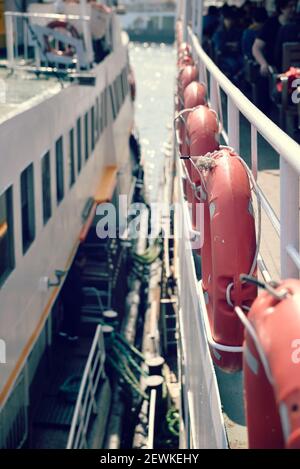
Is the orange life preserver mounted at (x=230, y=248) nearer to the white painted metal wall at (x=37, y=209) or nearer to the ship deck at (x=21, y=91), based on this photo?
the white painted metal wall at (x=37, y=209)

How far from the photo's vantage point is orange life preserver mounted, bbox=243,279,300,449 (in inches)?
68.0

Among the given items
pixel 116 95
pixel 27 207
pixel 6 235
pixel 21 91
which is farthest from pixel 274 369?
pixel 116 95

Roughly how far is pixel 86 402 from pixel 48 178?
242 centimetres

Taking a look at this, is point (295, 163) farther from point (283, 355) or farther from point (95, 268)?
point (95, 268)

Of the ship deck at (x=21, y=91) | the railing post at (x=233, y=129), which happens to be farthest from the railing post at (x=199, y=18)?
the railing post at (x=233, y=129)

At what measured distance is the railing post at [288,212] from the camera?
2559 mm

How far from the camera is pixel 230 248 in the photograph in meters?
2.74

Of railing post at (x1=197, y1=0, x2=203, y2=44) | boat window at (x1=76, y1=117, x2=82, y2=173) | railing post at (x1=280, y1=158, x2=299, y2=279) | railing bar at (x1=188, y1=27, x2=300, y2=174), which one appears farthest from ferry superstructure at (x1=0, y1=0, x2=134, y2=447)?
railing post at (x1=280, y1=158, x2=299, y2=279)

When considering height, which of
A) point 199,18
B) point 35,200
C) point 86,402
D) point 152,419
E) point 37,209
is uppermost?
point 199,18

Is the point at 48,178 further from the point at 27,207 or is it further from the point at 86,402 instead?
the point at 86,402

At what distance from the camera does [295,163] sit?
2266 millimetres

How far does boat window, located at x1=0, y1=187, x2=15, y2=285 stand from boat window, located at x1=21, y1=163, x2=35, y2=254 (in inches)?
22.8

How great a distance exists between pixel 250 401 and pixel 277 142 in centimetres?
89

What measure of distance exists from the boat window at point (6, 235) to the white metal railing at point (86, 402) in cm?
157
